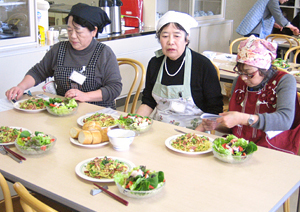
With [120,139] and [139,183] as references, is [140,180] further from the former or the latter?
[120,139]

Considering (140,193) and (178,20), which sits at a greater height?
(178,20)

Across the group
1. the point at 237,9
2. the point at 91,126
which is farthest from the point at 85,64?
the point at 237,9

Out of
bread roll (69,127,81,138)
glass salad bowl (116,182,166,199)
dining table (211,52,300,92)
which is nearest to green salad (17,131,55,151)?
bread roll (69,127,81,138)

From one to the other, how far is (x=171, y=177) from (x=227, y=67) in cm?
196

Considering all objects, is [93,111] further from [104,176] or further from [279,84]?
→ [279,84]

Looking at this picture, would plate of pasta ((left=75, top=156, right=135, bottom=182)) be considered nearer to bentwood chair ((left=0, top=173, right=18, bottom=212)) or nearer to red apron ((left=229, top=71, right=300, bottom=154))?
bentwood chair ((left=0, top=173, right=18, bottom=212))

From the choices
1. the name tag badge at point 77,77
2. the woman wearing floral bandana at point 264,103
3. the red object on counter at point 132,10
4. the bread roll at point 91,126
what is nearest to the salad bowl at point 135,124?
the bread roll at point 91,126

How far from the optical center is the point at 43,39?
10.8ft

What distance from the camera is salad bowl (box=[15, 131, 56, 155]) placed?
137cm

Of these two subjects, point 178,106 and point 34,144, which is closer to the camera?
point 34,144

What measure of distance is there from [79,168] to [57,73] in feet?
3.60

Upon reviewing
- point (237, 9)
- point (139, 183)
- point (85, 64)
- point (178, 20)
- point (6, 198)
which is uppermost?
point (237, 9)

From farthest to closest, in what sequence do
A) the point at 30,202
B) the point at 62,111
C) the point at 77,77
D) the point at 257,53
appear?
the point at 77,77 → the point at 62,111 → the point at 257,53 → the point at 30,202

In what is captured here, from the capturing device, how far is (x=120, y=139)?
55.4 inches
